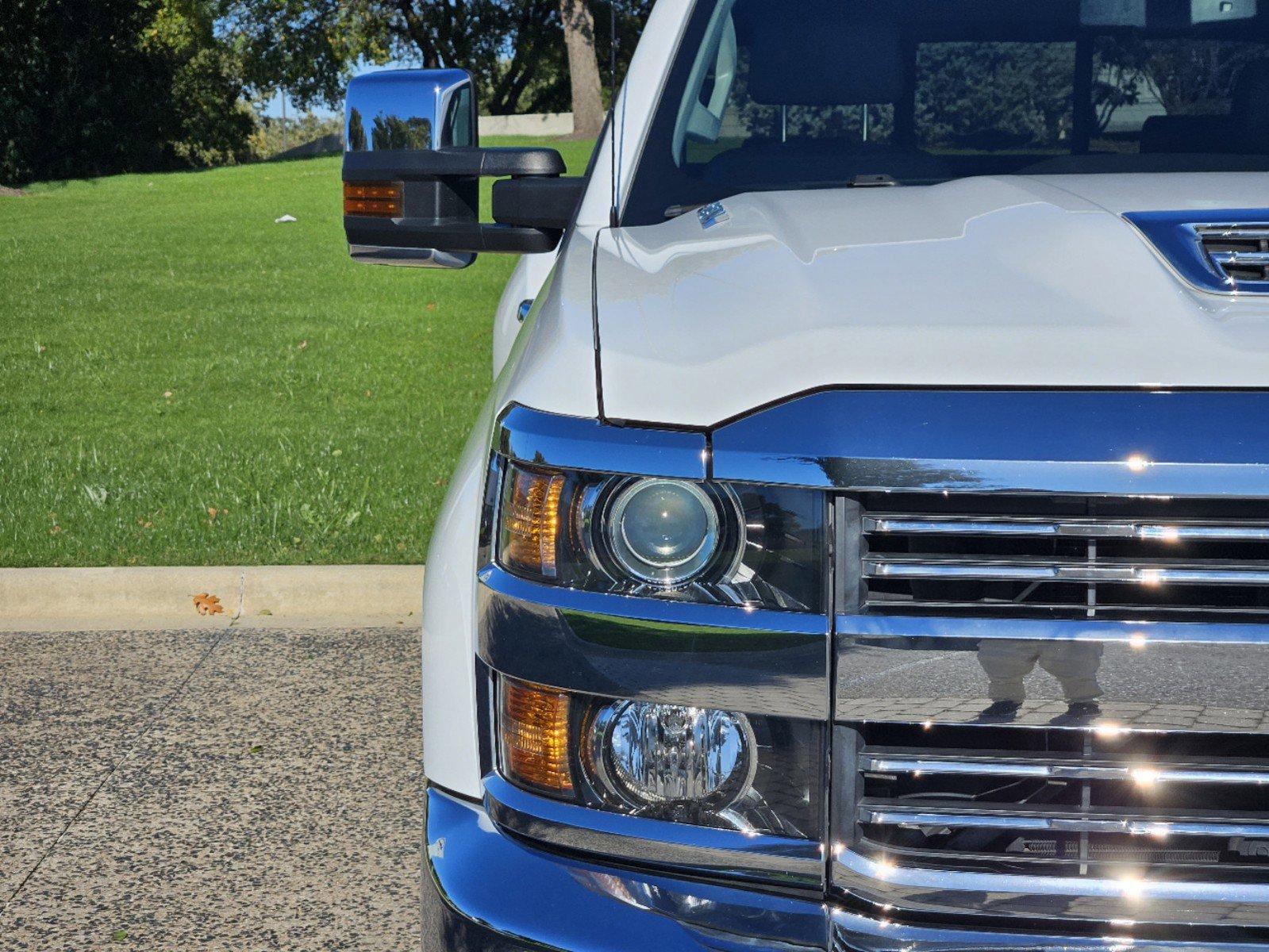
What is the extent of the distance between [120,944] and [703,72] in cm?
225

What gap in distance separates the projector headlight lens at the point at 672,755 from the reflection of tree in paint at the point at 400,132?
1567 millimetres

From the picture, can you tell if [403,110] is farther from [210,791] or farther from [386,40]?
[386,40]

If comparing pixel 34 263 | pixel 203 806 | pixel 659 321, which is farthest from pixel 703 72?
pixel 34 263

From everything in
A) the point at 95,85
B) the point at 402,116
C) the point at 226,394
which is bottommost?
the point at 226,394

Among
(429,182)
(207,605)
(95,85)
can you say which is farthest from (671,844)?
(95,85)

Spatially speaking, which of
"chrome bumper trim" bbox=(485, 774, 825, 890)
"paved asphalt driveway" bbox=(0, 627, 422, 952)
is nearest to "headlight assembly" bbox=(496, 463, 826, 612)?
"chrome bumper trim" bbox=(485, 774, 825, 890)

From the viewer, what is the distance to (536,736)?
184 cm

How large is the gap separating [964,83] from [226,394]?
699 centimetres

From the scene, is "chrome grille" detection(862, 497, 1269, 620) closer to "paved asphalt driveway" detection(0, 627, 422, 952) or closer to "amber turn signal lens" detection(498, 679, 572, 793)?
"amber turn signal lens" detection(498, 679, 572, 793)

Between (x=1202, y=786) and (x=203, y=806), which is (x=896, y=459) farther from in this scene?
(x=203, y=806)

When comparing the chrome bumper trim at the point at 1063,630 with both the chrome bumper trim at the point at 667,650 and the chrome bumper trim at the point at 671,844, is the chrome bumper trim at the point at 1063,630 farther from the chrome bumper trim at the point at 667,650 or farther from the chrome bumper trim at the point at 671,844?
the chrome bumper trim at the point at 671,844

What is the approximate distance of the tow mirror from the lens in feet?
9.42

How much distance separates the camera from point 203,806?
3.87 m

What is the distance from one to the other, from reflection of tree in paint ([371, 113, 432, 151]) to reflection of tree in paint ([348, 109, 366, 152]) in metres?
0.03
